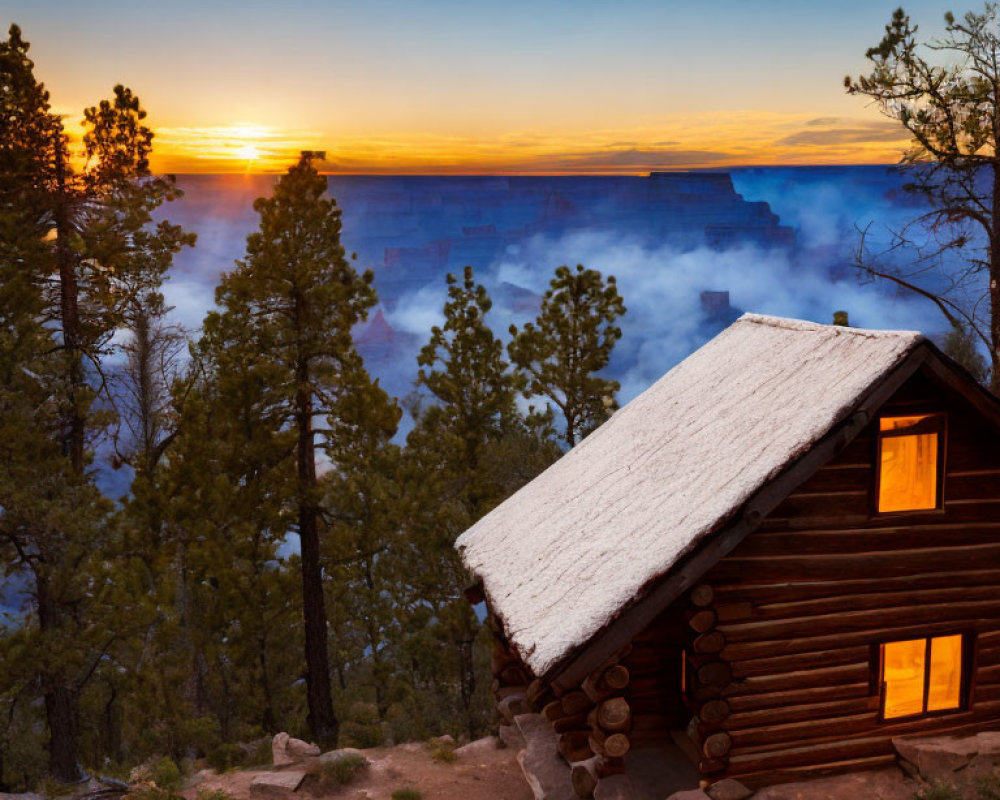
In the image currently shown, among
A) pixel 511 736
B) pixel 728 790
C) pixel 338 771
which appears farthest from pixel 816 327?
pixel 338 771

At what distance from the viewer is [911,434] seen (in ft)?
32.7

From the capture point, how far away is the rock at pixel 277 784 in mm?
13023

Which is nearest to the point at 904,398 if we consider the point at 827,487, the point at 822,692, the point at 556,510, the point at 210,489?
the point at 827,487

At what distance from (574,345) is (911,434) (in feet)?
65.9

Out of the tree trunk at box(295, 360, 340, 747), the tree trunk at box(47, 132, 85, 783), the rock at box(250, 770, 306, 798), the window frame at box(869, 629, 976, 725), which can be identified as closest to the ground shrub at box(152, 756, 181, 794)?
the rock at box(250, 770, 306, 798)

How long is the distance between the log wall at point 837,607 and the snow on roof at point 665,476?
0.71 metres

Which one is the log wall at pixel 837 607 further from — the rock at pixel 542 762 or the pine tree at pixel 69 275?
the pine tree at pixel 69 275

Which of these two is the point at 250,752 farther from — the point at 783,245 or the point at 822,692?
the point at 783,245

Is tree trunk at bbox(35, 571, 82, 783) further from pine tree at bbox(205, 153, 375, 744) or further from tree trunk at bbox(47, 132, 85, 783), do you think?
pine tree at bbox(205, 153, 375, 744)

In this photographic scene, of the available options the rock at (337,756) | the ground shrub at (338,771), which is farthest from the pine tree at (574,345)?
the ground shrub at (338,771)

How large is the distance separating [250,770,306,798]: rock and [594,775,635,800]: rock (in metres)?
5.54

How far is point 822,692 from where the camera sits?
10086 mm

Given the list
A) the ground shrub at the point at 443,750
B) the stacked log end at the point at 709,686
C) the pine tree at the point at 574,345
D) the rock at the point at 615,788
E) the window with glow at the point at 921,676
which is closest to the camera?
the stacked log end at the point at 709,686

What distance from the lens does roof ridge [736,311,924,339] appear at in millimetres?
9806
